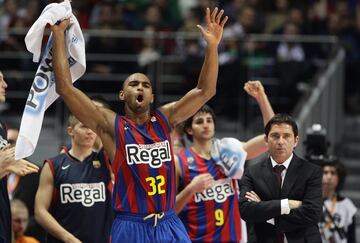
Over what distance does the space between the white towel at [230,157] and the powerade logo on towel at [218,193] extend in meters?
0.11

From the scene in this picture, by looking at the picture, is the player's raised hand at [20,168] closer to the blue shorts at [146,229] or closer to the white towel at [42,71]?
the white towel at [42,71]

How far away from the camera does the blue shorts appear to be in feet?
24.4

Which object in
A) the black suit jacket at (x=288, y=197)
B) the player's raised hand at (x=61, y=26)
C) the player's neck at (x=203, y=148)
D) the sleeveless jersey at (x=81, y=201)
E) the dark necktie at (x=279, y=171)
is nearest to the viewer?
the player's raised hand at (x=61, y=26)

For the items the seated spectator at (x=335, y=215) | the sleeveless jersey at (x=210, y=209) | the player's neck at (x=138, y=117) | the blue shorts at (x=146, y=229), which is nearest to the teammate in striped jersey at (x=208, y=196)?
the sleeveless jersey at (x=210, y=209)

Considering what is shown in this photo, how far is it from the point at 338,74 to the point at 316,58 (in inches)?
32.3

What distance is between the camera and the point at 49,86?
7.56m

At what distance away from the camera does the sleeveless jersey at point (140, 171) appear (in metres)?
7.45

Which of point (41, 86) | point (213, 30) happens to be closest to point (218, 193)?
point (213, 30)

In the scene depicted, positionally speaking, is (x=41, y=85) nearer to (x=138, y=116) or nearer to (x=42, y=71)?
(x=42, y=71)

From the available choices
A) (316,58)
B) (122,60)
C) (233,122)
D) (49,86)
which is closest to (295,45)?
(316,58)

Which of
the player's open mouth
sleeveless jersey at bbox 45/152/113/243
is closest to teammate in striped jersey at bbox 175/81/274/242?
sleeveless jersey at bbox 45/152/113/243

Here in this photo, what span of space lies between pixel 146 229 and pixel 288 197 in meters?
1.27

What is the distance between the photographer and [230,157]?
9.15 meters

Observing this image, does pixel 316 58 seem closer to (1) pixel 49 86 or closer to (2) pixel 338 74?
(2) pixel 338 74
